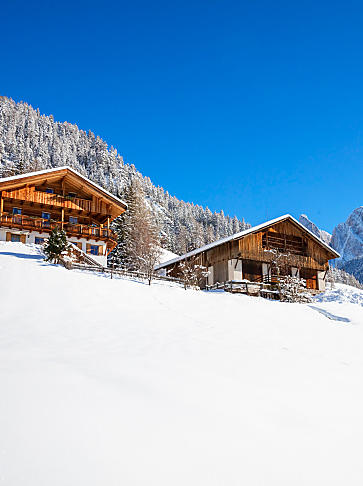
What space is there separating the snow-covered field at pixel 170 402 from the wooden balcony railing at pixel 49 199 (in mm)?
21101

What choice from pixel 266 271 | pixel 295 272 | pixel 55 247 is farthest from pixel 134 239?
pixel 55 247

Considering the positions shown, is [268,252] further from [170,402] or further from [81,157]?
[81,157]

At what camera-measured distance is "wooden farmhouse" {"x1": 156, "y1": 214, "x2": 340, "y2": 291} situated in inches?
1162

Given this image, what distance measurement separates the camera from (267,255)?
30.5 m

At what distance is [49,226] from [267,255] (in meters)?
17.9

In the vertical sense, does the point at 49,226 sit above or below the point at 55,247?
above

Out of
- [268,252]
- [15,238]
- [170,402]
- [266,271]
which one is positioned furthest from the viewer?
[266,271]

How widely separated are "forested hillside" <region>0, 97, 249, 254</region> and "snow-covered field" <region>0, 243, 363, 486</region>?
290 feet

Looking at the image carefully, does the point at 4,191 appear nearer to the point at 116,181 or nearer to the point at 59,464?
the point at 59,464

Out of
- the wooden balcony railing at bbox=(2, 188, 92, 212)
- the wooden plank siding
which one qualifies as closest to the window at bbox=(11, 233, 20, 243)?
the wooden balcony railing at bbox=(2, 188, 92, 212)

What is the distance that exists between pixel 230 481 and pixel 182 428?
1.07 meters

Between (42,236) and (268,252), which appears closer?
(268,252)

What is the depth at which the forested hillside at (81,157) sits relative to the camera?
113m

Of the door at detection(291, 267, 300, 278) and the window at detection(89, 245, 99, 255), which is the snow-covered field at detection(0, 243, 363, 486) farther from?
the window at detection(89, 245, 99, 255)
